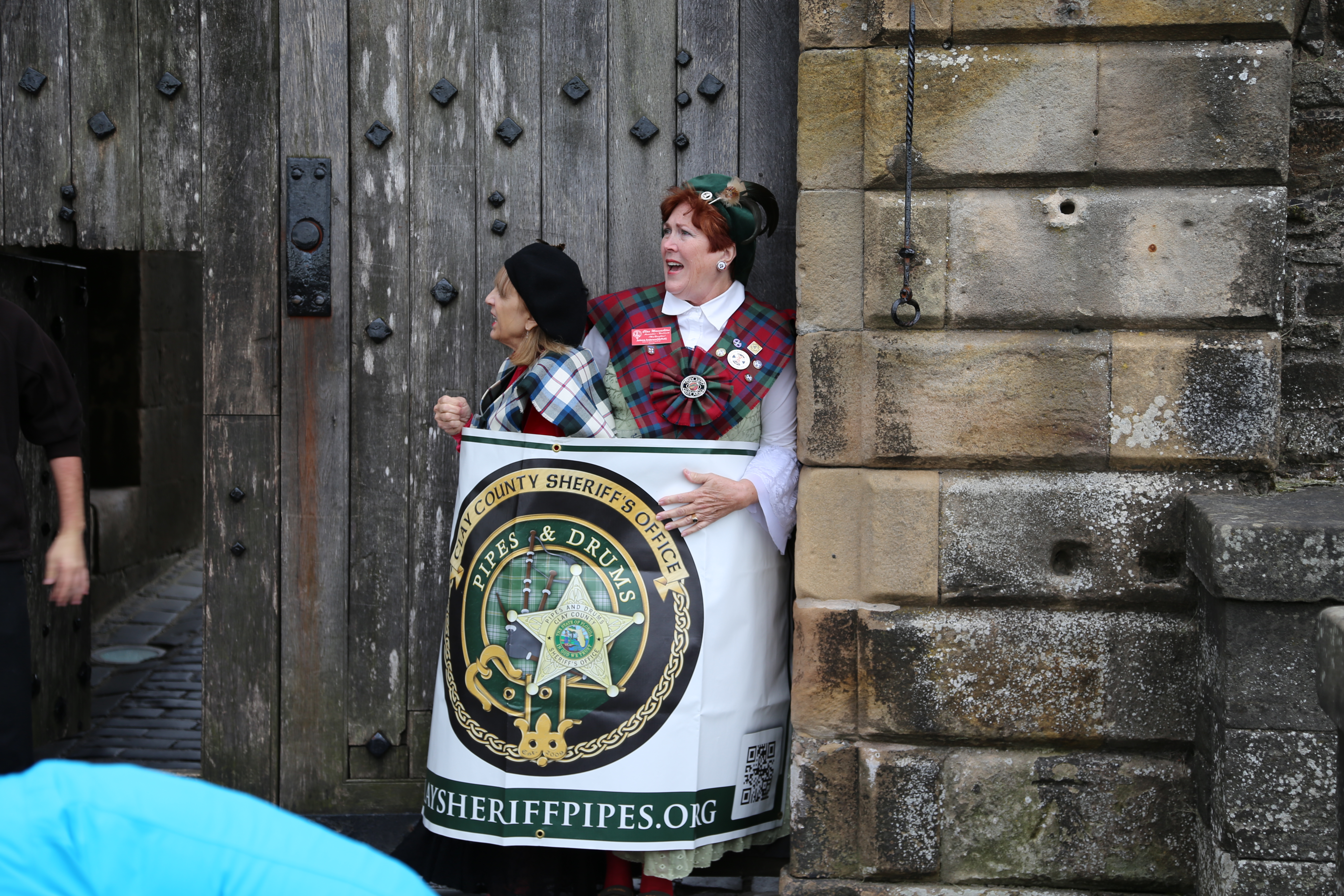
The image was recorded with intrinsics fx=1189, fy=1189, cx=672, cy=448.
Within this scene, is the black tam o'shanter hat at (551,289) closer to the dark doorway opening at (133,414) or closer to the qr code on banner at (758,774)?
the qr code on banner at (758,774)

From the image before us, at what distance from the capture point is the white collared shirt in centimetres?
274

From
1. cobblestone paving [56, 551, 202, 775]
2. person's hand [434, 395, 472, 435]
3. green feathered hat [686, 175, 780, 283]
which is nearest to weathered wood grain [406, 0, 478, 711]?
person's hand [434, 395, 472, 435]

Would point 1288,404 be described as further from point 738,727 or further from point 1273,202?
point 738,727

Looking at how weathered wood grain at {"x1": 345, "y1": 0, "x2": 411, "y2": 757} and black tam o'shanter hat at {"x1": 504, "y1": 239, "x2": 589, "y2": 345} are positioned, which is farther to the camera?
weathered wood grain at {"x1": 345, "y1": 0, "x2": 411, "y2": 757}

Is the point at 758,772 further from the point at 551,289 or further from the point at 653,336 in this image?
the point at 551,289

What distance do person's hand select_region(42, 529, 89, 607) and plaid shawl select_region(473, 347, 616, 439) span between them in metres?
0.93

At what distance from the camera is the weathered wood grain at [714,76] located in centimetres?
304

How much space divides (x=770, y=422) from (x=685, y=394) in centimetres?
22

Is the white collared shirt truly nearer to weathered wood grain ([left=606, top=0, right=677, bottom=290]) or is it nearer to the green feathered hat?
the green feathered hat

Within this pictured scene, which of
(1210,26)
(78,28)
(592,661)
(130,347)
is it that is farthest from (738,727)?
(130,347)

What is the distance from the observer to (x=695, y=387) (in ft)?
9.07

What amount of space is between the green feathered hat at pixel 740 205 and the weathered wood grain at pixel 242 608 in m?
1.31

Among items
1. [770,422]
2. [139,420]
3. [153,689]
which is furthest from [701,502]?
[139,420]

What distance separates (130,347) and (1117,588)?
18.5 feet
